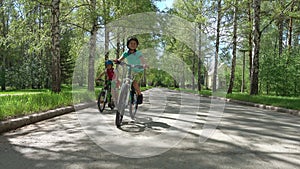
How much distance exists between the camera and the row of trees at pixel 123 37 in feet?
42.7

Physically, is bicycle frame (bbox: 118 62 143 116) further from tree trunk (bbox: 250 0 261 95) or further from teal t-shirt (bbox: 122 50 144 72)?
tree trunk (bbox: 250 0 261 95)

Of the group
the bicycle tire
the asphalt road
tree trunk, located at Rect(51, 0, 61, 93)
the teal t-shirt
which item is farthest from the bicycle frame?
tree trunk, located at Rect(51, 0, 61, 93)

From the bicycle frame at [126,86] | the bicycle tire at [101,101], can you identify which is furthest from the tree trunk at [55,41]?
the bicycle frame at [126,86]

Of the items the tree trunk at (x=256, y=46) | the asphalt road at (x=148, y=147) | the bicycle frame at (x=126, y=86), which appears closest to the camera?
the asphalt road at (x=148, y=147)

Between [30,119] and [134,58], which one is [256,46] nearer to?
[134,58]

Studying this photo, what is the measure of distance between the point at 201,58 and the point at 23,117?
32463 millimetres

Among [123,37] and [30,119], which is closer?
[30,119]

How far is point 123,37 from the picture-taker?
69.8 feet

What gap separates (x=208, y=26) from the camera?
25266mm

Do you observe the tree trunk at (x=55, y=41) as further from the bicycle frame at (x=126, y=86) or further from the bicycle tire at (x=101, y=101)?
the bicycle frame at (x=126, y=86)

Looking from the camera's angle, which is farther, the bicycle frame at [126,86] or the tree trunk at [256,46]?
the tree trunk at [256,46]

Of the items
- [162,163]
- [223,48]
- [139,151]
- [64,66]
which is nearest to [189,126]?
[139,151]

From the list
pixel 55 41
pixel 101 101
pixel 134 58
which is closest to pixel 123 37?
pixel 55 41

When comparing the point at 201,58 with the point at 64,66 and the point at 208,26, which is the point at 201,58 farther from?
the point at 64,66
